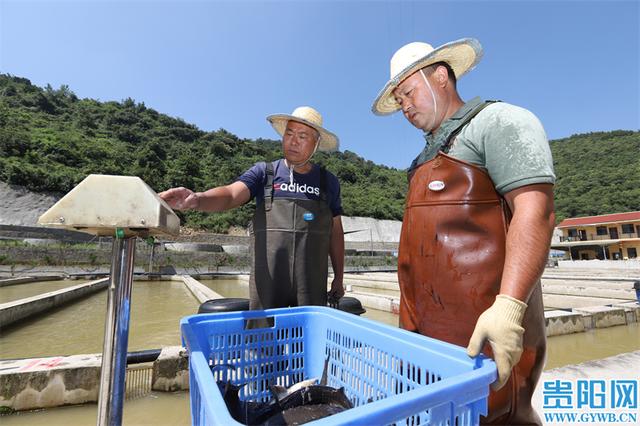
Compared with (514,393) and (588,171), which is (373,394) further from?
→ (588,171)

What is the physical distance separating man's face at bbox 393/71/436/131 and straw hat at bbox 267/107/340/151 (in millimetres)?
770

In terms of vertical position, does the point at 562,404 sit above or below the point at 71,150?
below

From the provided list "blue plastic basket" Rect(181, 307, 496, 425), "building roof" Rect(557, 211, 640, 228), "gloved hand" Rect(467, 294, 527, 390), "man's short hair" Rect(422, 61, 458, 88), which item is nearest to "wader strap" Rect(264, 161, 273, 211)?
"blue plastic basket" Rect(181, 307, 496, 425)

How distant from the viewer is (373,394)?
1.02 m

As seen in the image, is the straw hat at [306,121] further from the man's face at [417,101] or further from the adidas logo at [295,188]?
the man's face at [417,101]

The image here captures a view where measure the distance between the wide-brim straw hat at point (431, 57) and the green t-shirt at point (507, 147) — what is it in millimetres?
356

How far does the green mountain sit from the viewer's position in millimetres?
32253

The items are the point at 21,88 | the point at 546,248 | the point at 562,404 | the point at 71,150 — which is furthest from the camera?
the point at 21,88

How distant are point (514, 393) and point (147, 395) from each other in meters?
2.68

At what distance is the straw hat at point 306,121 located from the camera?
6.96ft

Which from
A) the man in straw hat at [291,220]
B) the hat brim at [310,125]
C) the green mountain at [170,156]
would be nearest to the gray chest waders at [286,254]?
the man in straw hat at [291,220]

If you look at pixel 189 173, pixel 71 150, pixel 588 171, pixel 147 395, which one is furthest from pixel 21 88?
pixel 588 171

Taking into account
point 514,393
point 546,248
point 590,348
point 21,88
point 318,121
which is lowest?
point 590,348

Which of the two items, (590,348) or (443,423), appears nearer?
(443,423)
